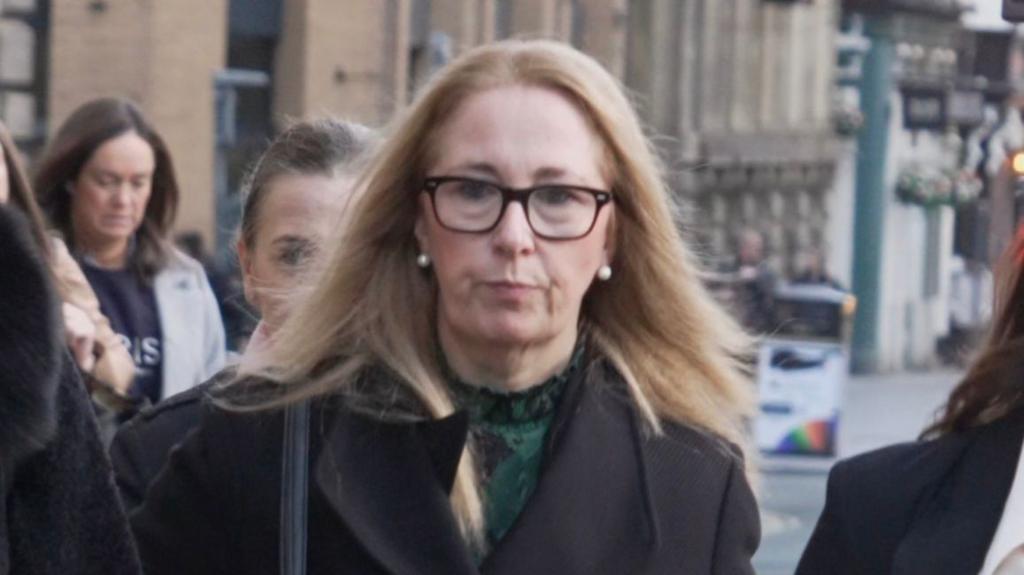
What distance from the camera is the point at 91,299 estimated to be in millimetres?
6258

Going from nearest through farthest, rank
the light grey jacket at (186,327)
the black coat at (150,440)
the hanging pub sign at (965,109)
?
1. the black coat at (150,440)
2. the light grey jacket at (186,327)
3. the hanging pub sign at (965,109)

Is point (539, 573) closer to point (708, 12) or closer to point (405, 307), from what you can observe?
point (405, 307)

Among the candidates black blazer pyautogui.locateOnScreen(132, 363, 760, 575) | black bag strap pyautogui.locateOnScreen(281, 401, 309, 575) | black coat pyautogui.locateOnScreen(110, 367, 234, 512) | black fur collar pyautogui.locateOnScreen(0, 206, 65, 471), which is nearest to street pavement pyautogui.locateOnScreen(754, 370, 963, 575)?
black blazer pyautogui.locateOnScreen(132, 363, 760, 575)

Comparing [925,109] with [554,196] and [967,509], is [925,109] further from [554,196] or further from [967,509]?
[554,196]

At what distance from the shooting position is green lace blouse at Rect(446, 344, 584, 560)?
3.82 meters

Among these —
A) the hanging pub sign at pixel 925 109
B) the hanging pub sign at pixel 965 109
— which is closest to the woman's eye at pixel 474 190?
the hanging pub sign at pixel 965 109

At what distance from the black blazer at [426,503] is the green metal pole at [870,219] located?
41.8 meters

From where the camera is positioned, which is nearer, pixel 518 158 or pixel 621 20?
pixel 518 158

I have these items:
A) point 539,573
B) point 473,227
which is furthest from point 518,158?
point 539,573

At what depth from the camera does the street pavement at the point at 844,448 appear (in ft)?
51.6

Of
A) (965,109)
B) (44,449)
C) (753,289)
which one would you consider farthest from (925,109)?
(44,449)

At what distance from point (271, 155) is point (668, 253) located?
135cm

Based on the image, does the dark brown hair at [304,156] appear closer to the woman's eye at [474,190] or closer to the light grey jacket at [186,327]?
the woman's eye at [474,190]

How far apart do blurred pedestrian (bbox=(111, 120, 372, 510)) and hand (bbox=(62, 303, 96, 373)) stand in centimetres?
72
